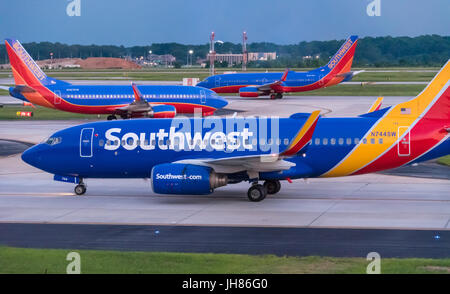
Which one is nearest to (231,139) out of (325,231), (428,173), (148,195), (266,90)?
(148,195)

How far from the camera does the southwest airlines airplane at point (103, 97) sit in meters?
60.1

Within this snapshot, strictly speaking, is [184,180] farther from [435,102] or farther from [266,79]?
[266,79]

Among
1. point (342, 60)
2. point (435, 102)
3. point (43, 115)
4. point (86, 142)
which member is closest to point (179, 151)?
point (86, 142)

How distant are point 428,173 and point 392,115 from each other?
8496 mm

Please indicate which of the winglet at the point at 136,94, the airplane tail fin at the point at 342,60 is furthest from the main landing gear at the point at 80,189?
the airplane tail fin at the point at 342,60

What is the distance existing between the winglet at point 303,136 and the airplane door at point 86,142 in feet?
26.5

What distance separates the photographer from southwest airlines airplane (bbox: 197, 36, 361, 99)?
90.1 metres

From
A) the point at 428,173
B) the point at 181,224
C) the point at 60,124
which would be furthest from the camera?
the point at 60,124

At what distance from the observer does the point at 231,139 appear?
95.0 feet

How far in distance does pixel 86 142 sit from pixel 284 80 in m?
63.3

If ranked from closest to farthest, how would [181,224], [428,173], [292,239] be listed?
[292,239] < [181,224] < [428,173]
